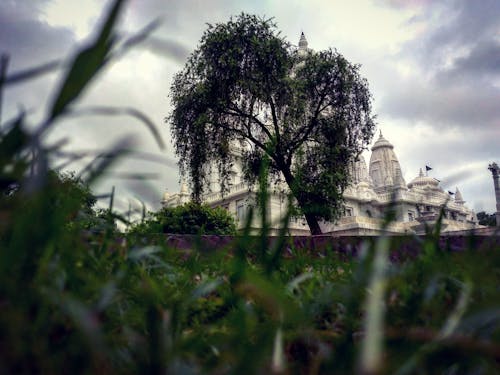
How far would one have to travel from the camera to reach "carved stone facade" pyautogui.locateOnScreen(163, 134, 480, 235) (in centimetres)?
3160

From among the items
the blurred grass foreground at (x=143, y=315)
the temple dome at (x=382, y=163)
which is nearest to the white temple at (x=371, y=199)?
the temple dome at (x=382, y=163)

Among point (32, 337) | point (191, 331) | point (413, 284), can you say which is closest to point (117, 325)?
point (191, 331)

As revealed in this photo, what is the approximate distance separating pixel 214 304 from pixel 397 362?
0.69m

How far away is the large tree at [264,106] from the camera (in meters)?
22.1

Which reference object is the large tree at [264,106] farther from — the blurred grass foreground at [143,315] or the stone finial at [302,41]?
the stone finial at [302,41]

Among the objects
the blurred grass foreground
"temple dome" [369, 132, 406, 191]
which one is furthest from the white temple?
the blurred grass foreground

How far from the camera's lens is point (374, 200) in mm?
Result: 56844

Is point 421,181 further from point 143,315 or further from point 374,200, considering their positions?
point 143,315

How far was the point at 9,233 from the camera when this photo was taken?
1120 mm

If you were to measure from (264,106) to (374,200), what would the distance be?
120 feet

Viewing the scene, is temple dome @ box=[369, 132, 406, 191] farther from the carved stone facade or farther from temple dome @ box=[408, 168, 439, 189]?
temple dome @ box=[408, 168, 439, 189]

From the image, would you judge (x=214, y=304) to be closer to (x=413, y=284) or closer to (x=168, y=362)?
(x=413, y=284)

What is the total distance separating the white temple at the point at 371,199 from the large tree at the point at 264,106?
1.45 m

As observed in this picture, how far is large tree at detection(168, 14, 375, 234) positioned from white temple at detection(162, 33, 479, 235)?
4.76 ft
